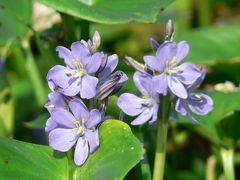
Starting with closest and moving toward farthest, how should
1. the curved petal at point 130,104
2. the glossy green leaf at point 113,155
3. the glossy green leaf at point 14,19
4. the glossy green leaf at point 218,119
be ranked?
the glossy green leaf at point 113,155, the curved petal at point 130,104, the glossy green leaf at point 218,119, the glossy green leaf at point 14,19

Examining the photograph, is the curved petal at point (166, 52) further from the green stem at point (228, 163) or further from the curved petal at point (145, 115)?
the green stem at point (228, 163)

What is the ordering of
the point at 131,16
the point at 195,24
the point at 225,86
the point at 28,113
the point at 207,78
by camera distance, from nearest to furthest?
the point at 131,16 → the point at 225,86 → the point at 207,78 → the point at 28,113 → the point at 195,24

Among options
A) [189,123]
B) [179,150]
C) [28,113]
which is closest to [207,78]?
[179,150]

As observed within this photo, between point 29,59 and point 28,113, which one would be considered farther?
point 28,113

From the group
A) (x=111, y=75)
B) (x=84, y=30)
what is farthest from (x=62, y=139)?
(x=84, y=30)

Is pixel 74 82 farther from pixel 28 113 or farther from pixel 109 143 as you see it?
pixel 28 113

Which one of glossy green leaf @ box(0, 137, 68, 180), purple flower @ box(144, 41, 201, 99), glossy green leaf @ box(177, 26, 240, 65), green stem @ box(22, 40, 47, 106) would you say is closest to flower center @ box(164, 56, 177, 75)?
purple flower @ box(144, 41, 201, 99)

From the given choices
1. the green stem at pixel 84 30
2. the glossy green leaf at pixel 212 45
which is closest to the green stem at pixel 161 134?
the green stem at pixel 84 30
